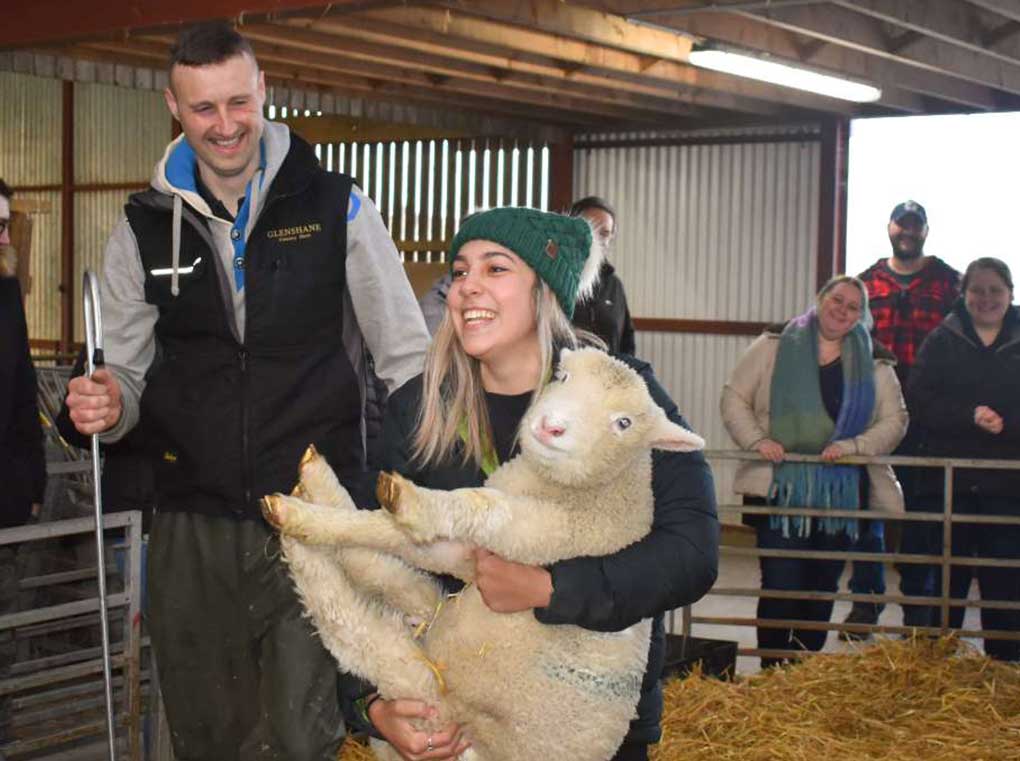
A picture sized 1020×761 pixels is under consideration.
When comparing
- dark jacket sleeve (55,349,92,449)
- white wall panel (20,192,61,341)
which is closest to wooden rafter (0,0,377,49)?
dark jacket sleeve (55,349,92,449)

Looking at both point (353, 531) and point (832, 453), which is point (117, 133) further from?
point (353, 531)

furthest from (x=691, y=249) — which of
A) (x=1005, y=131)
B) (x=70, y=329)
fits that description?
(x=70, y=329)

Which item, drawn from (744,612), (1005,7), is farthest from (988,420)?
(744,612)

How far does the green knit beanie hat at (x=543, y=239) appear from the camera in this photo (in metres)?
2.26

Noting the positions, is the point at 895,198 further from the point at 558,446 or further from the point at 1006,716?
the point at 558,446

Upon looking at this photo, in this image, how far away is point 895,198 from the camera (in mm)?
9883

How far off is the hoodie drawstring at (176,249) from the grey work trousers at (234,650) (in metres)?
0.45

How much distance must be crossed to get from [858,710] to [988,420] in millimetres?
1476

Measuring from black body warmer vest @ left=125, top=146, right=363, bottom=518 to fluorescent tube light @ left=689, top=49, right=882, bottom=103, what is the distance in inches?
187

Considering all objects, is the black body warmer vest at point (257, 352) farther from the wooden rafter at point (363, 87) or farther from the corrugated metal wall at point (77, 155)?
the corrugated metal wall at point (77, 155)

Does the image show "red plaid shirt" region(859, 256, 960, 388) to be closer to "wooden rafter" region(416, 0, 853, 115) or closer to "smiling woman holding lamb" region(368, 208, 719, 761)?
"wooden rafter" region(416, 0, 853, 115)

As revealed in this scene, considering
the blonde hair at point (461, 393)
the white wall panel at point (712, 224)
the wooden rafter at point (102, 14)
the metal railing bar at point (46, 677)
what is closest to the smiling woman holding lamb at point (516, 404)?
the blonde hair at point (461, 393)

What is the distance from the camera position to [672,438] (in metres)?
2.08

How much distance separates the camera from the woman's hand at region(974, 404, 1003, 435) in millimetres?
5770
